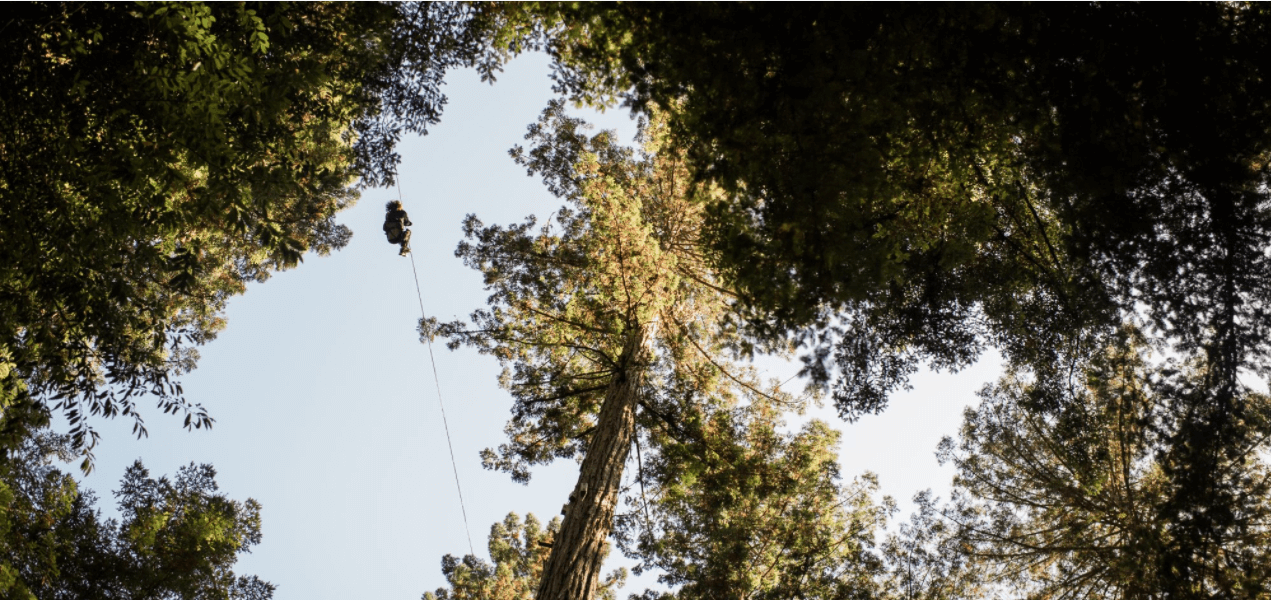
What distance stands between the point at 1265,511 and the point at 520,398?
700 cm

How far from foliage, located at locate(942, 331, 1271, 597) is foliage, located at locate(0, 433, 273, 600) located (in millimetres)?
7155

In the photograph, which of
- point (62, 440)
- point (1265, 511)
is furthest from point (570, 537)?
point (62, 440)

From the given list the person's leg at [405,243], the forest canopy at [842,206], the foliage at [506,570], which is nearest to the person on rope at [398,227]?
the person's leg at [405,243]

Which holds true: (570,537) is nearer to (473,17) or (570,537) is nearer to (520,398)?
(520,398)

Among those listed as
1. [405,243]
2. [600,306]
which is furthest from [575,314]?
[405,243]

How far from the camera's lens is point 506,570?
447 inches

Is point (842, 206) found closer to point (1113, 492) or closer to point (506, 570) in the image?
point (1113, 492)

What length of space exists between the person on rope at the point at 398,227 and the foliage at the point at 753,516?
12.1 ft

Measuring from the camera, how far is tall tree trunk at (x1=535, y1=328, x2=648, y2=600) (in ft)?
17.1

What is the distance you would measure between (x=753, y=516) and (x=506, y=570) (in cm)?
521

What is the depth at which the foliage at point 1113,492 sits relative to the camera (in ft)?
13.6

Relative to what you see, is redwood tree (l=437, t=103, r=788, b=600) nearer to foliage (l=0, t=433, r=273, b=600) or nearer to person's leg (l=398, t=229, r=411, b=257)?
person's leg (l=398, t=229, r=411, b=257)

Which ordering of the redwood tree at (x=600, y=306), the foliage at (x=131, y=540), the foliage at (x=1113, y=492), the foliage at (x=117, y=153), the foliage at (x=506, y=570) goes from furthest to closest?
the foliage at (x=506, y=570) < the redwood tree at (x=600, y=306) < the foliage at (x=131, y=540) < the foliage at (x=1113, y=492) < the foliage at (x=117, y=153)

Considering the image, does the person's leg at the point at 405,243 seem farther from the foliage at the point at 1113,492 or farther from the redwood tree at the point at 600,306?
the foliage at the point at 1113,492
